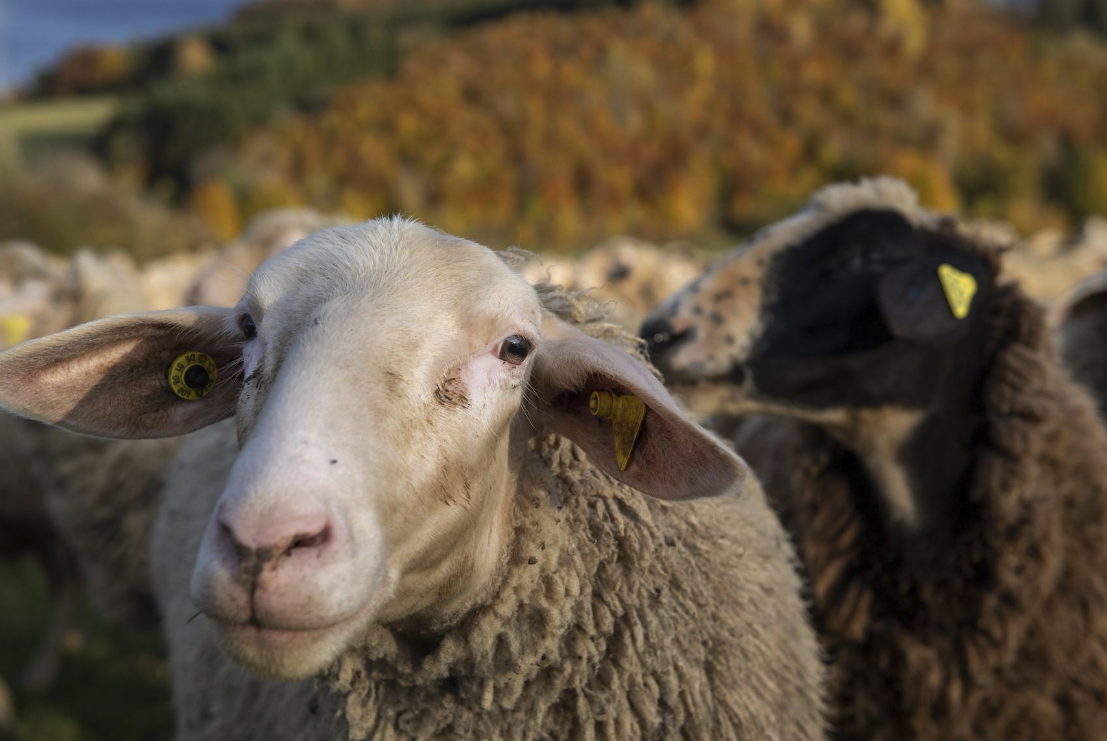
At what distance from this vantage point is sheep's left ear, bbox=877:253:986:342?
103 inches

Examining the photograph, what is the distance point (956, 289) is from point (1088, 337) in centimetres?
179

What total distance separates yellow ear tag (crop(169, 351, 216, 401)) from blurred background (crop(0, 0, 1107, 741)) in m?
8.45

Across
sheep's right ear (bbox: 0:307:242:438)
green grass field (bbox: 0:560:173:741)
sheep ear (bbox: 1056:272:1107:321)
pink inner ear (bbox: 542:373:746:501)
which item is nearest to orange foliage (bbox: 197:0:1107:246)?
green grass field (bbox: 0:560:173:741)

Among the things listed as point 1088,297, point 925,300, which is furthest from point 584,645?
point 1088,297

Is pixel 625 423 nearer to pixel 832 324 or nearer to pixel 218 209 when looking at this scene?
pixel 832 324

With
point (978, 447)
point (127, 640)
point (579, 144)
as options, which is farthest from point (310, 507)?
point (579, 144)

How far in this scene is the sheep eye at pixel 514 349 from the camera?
1.64 metres

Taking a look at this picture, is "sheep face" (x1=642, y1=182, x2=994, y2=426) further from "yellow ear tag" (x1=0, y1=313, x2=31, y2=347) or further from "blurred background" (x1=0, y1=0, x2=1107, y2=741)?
"blurred background" (x1=0, y1=0, x2=1107, y2=741)

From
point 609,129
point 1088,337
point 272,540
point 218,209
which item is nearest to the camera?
point 272,540

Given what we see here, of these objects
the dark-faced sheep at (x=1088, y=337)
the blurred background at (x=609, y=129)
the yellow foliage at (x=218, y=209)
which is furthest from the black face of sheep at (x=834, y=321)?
the yellow foliage at (x=218, y=209)

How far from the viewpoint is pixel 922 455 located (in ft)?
8.87

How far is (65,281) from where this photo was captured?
179 inches

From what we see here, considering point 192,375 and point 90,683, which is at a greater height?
point 192,375

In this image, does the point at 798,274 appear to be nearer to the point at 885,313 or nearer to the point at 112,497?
the point at 885,313
